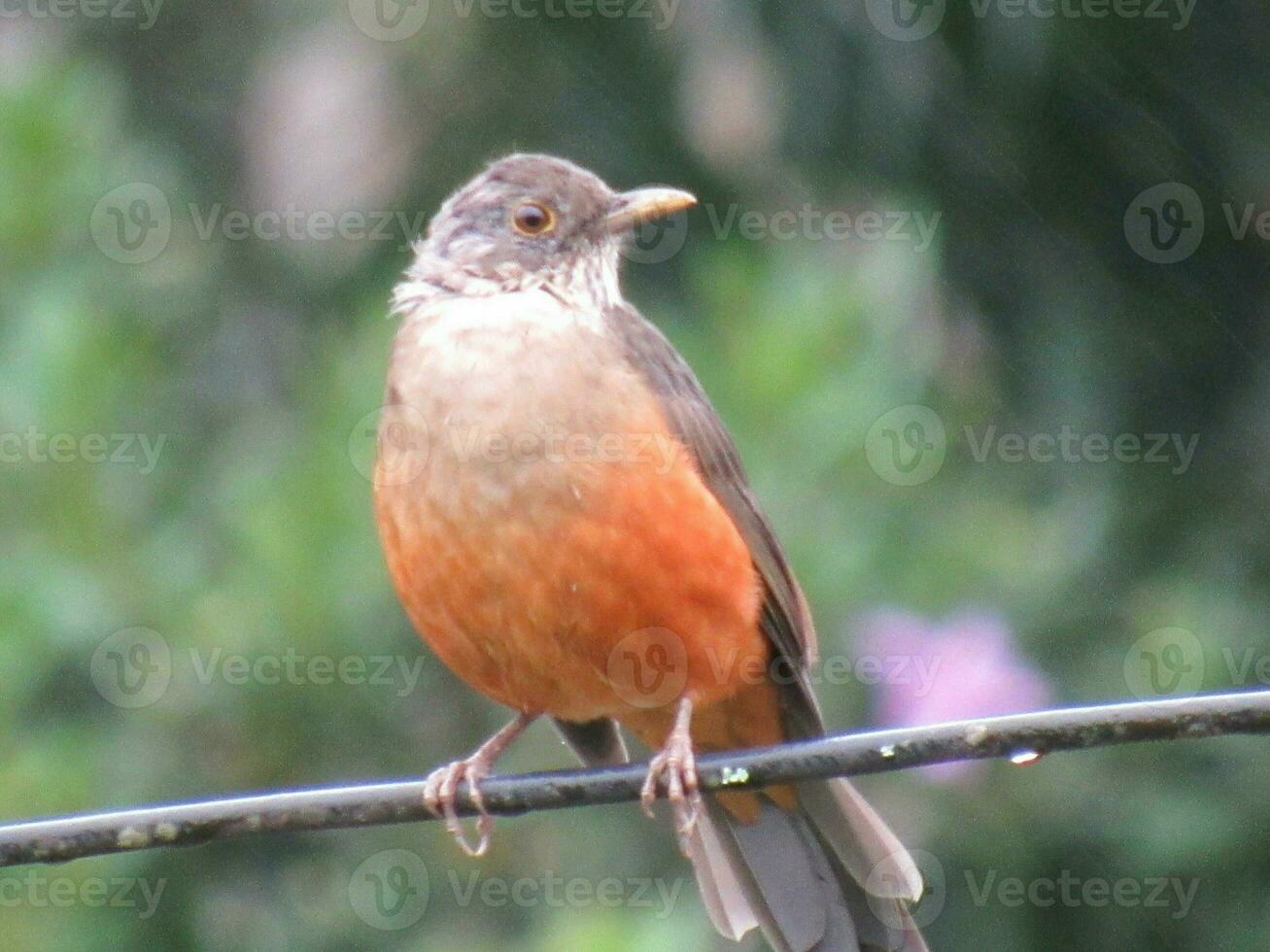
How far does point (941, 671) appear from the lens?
19.6ft

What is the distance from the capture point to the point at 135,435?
6523 mm

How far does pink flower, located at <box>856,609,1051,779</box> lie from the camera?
5980mm

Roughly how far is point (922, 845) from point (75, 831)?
10.6 ft

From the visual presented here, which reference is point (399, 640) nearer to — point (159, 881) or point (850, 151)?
point (159, 881)


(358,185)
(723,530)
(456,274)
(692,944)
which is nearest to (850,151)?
(456,274)
